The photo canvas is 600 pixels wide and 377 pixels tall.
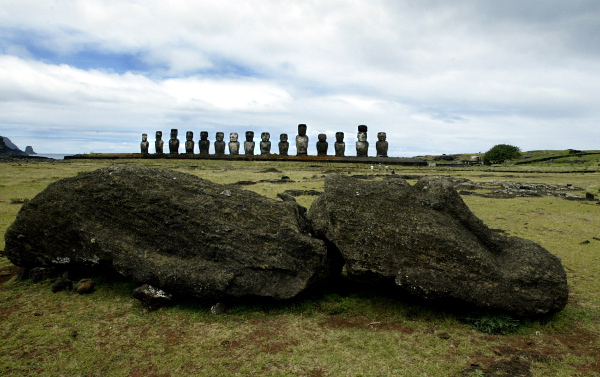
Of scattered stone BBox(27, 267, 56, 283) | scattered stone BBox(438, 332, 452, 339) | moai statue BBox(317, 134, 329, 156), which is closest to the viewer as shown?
scattered stone BBox(438, 332, 452, 339)

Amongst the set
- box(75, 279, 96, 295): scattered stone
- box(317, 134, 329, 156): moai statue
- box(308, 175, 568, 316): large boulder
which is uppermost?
box(317, 134, 329, 156): moai statue

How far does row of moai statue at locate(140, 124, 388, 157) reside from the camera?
3625cm

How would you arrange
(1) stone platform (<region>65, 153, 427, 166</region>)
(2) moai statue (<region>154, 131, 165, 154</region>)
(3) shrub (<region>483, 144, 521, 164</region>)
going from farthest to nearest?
1. (3) shrub (<region>483, 144, 521, 164</region>)
2. (2) moai statue (<region>154, 131, 165, 154</region>)
3. (1) stone platform (<region>65, 153, 427, 166</region>)

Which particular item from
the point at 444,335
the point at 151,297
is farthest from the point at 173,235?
the point at 444,335

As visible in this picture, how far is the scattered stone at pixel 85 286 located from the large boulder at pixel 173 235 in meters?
0.29

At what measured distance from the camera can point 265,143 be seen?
126 ft

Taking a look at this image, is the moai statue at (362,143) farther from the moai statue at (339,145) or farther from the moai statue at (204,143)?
the moai statue at (204,143)

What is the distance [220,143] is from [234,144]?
1.69m

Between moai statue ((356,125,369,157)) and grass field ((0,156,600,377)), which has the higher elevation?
moai statue ((356,125,369,157))

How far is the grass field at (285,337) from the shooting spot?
13.7 feet

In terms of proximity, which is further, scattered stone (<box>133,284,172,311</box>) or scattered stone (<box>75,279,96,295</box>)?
scattered stone (<box>75,279,96,295</box>)

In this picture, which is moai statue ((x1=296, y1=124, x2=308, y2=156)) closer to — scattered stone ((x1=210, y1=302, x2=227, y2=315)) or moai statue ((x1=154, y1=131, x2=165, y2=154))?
moai statue ((x1=154, y1=131, x2=165, y2=154))

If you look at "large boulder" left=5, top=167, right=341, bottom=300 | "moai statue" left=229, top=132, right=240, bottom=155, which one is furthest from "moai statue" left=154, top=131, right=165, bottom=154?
"large boulder" left=5, top=167, right=341, bottom=300

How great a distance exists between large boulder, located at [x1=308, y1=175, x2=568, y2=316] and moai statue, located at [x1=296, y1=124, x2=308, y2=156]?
31.2 meters
